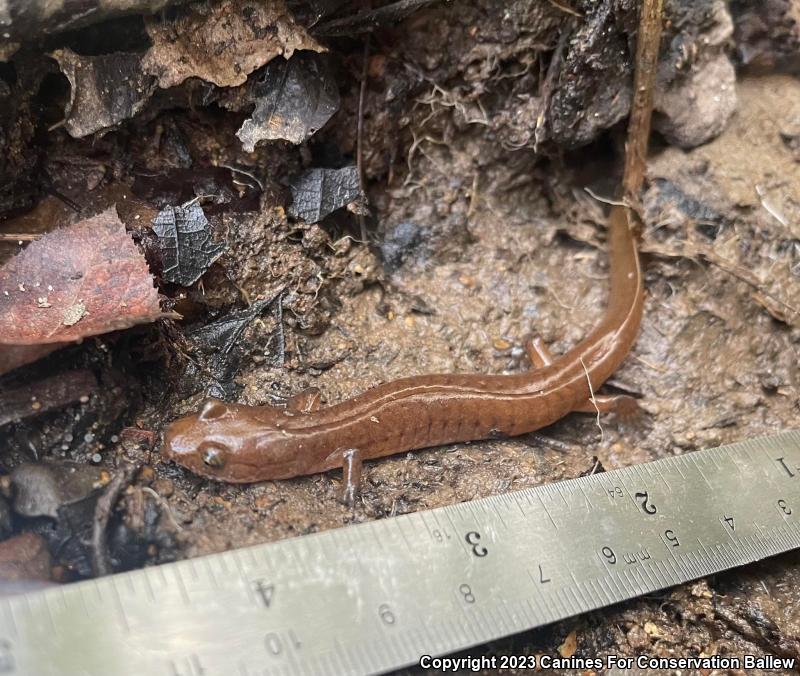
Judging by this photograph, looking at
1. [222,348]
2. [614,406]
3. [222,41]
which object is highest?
[222,41]

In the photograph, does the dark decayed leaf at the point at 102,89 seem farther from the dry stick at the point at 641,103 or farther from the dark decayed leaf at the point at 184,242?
the dry stick at the point at 641,103

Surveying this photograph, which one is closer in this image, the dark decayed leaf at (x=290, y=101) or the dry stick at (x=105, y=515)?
the dry stick at (x=105, y=515)

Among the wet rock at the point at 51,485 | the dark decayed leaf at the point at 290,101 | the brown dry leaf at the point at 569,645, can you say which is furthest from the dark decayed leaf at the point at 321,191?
the brown dry leaf at the point at 569,645

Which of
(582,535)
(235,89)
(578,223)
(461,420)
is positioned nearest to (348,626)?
(582,535)

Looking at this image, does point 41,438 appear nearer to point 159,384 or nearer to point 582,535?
point 159,384

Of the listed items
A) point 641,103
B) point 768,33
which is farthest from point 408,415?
point 768,33

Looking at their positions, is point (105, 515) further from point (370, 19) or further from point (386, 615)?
point (370, 19)

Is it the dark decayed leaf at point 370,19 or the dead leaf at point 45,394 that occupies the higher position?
the dark decayed leaf at point 370,19
